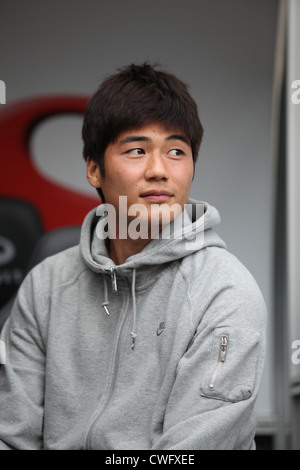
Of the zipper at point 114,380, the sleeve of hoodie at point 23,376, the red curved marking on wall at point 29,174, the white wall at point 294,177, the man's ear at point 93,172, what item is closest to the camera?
the zipper at point 114,380

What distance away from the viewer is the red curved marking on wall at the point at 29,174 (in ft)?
10.6

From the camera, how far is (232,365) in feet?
4.35

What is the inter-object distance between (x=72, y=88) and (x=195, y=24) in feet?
2.05

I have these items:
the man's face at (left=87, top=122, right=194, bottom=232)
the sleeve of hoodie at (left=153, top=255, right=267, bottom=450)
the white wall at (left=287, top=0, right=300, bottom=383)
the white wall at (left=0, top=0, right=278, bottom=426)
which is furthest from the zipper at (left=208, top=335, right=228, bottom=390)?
the white wall at (left=0, top=0, right=278, bottom=426)

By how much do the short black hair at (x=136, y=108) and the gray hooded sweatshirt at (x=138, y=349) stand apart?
20 cm

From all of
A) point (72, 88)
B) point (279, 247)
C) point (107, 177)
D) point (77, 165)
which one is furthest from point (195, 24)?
point (107, 177)

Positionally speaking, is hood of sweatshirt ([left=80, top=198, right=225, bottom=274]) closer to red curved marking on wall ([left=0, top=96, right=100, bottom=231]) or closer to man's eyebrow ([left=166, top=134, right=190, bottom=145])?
man's eyebrow ([left=166, top=134, right=190, bottom=145])

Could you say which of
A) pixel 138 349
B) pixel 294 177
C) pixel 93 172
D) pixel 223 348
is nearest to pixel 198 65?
pixel 294 177

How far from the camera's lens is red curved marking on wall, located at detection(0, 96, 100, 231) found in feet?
10.6

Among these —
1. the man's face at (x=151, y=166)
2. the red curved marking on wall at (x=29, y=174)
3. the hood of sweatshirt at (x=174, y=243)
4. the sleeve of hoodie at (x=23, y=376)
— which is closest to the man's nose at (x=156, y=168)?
the man's face at (x=151, y=166)

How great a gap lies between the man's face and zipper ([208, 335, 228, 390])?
0.33 meters

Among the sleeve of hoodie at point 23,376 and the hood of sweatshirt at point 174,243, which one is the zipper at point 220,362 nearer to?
the hood of sweatshirt at point 174,243

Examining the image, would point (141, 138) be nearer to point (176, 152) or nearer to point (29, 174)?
point (176, 152)
